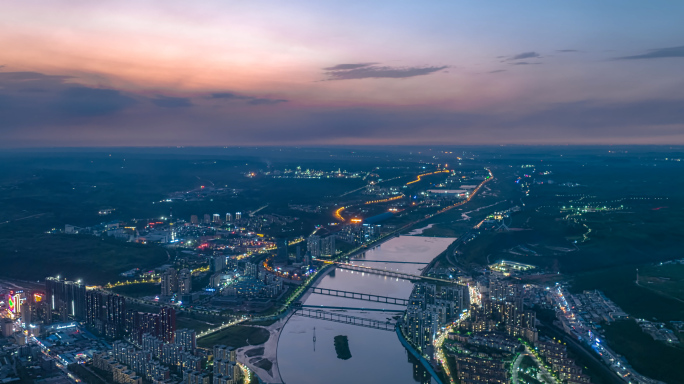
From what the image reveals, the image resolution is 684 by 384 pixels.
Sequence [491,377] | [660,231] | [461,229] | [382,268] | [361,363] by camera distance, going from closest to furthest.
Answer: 1. [491,377]
2. [361,363]
3. [382,268]
4. [660,231]
5. [461,229]

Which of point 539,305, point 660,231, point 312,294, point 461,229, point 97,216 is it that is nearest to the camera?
point 539,305

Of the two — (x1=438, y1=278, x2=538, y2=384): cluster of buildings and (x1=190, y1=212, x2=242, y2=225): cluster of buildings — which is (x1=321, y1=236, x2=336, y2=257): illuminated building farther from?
(x1=190, y1=212, x2=242, y2=225): cluster of buildings

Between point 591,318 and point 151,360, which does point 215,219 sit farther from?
point 591,318

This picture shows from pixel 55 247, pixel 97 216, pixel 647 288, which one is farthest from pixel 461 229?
pixel 97 216

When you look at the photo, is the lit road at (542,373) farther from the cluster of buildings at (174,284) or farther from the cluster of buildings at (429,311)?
the cluster of buildings at (174,284)

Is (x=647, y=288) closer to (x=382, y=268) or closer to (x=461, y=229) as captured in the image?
(x=382, y=268)
